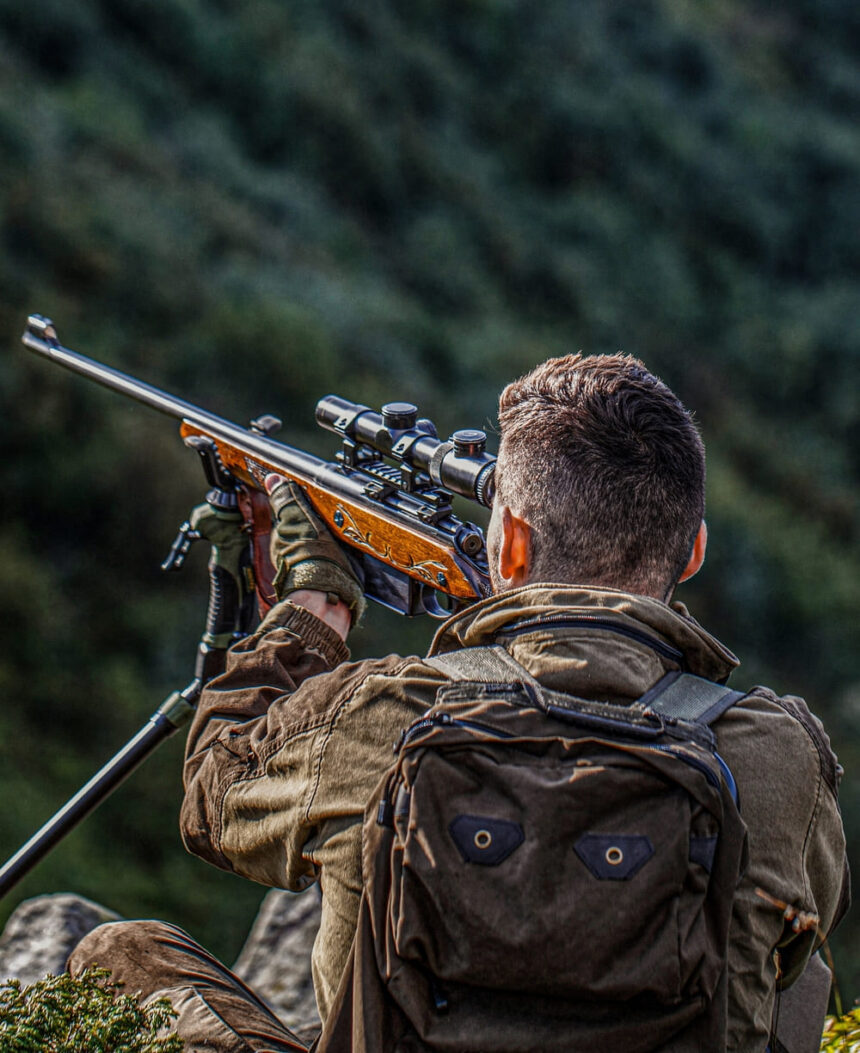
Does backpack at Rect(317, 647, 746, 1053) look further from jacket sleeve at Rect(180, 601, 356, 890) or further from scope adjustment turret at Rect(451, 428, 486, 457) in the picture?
scope adjustment turret at Rect(451, 428, 486, 457)

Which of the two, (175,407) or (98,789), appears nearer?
(98,789)

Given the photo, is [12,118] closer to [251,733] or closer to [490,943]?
[251,733]

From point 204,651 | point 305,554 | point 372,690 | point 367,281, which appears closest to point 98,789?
point 204,651

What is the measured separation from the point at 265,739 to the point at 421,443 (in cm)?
117

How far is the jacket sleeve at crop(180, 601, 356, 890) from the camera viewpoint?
2.29 meters

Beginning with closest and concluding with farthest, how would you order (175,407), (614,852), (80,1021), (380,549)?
(614,852)
(80,1021)
(380,549)
(175,407)

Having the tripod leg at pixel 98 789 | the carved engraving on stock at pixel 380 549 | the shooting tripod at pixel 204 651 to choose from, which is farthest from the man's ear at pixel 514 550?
the tripod leg at pixel 98 789

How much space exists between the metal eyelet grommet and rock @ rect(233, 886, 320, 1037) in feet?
8.76

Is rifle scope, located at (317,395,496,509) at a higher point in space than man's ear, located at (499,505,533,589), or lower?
higher

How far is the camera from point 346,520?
3.46 meters

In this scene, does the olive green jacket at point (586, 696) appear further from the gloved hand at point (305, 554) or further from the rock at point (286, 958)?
the rock at point (286, 958)

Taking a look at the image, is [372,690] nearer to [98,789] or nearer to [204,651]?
[204,651]

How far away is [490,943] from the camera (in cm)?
188

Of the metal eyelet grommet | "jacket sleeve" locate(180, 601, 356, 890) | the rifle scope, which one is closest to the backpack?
the metal eyelet grommet
